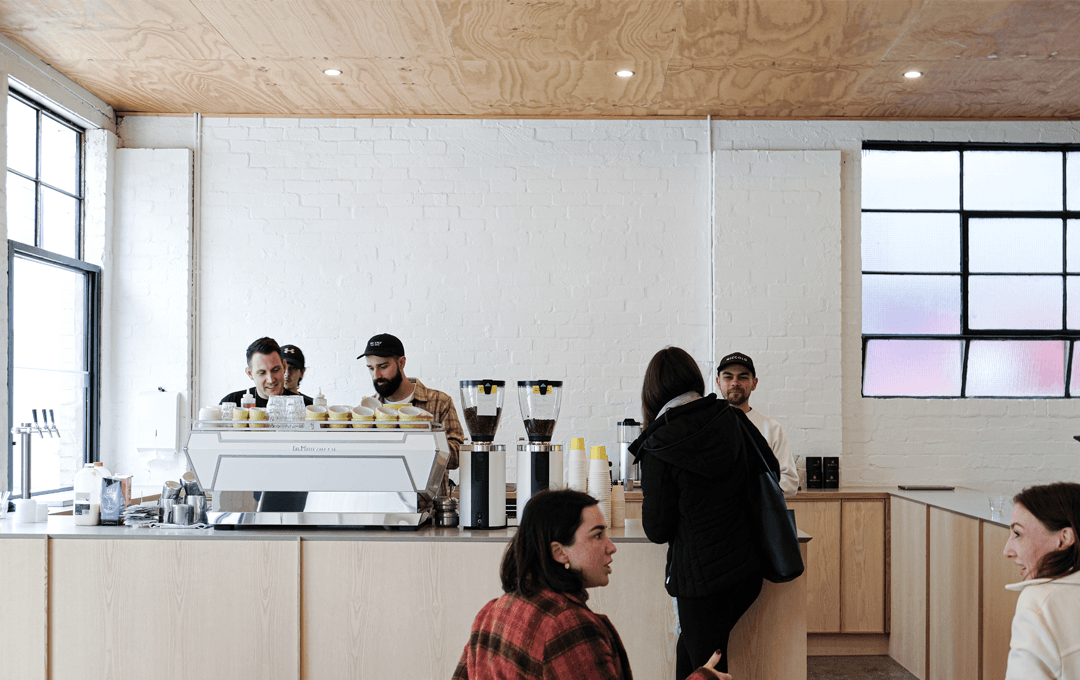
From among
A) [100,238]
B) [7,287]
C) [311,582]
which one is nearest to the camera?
[311,582]

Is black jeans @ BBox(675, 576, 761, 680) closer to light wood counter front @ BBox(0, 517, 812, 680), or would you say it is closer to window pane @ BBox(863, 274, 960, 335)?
light wood counter front @ BBox(0, 517, 812, 680)

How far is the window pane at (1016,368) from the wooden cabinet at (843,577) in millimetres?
1168

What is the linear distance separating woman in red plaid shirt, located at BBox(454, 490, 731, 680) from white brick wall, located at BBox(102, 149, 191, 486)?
3.66 metres

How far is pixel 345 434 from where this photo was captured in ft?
8.88

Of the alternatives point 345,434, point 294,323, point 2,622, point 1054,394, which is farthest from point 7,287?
point 1054,394

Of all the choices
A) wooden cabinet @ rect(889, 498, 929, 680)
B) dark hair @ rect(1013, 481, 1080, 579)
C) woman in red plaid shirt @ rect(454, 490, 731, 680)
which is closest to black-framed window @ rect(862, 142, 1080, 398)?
wooden cabinet @ rect(889, 498, 929, 680)

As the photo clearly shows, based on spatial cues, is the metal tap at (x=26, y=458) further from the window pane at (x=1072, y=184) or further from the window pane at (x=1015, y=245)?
the window pane at (x=1072, y=184)

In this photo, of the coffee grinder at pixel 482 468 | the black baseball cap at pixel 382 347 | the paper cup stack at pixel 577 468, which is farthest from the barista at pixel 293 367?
the paper cup stack at pixel 577 468

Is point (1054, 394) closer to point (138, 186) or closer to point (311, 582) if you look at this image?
point (311, 582)

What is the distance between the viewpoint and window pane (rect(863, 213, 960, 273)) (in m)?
4.96

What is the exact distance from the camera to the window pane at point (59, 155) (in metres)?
4.36

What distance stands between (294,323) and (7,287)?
143cm

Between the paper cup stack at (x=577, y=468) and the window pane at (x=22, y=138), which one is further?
the window pane at (x=22, y=138)

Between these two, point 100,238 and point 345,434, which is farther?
point 100,238
